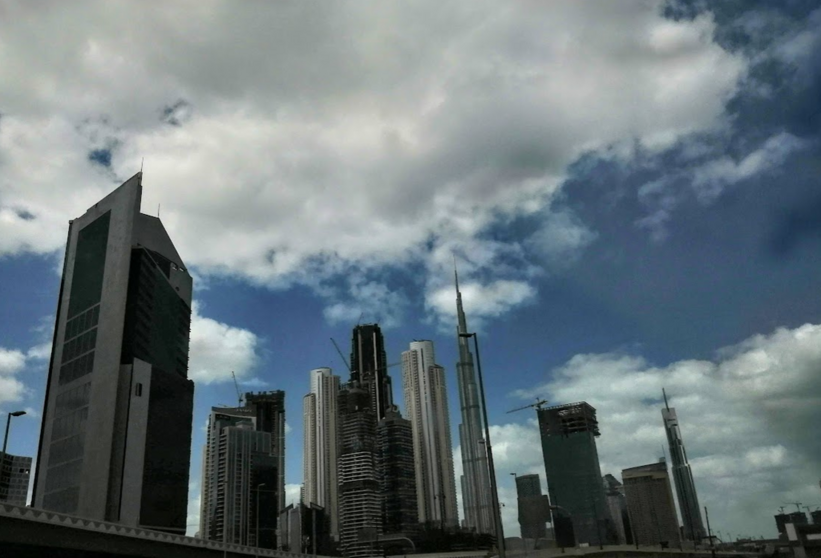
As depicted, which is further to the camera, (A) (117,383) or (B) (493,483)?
(A) (117,383)

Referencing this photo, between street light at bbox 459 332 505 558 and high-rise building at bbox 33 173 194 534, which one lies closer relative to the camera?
street light at bbox 459 332 505 558

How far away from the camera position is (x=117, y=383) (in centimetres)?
13525

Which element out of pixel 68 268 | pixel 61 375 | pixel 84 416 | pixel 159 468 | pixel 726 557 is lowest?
pixel 726 557

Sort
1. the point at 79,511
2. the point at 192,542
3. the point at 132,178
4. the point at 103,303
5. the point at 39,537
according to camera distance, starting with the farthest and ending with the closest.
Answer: the point at 132,178, the point at 103,303, the point at 79,511, the point at 192,542, the point at 39,537

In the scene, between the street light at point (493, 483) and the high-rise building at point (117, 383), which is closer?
the street light at point (493, 483)

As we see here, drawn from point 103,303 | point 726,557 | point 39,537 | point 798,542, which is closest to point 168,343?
point 103,303

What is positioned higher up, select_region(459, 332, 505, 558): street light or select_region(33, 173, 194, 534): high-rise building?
select_region(33, 173, 194, 534): high-rise building

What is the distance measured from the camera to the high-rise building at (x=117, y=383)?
429 feet

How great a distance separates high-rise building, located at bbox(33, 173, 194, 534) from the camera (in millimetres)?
130625

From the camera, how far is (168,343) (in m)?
157

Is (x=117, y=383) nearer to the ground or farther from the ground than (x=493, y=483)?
farther from the ground

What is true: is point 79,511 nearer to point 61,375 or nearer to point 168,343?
point 61,375

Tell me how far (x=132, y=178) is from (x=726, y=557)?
152 meters

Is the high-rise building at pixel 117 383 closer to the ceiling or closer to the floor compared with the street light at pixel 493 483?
closer to the ceiling
